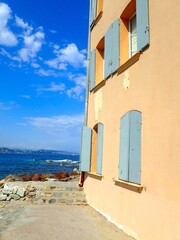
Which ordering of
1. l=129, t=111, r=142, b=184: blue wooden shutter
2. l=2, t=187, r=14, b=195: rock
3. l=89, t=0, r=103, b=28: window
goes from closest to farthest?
1. l=129, t=111, r=142, b=184: blue wooden shutter
2. l=2, t=187, r=14, b=195: rock
3. l=89, t=0, r=103, b=28: window

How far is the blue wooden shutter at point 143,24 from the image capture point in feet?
17.5

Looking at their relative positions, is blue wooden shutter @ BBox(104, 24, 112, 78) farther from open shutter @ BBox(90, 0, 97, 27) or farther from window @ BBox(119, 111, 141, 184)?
open shutter @ BBox(90, 0, 97, 27)

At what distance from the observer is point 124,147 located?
5.89 metres

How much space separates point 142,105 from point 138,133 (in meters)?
0.57

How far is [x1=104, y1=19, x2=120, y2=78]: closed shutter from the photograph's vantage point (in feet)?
22.8

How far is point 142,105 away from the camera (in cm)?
534

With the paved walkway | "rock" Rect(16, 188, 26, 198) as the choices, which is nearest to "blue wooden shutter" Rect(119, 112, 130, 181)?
the paved walkway

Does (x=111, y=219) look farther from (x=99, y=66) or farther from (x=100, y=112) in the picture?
(x=99, y=66)

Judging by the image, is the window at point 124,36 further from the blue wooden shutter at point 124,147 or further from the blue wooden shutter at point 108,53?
the blue wooden shutter at point 124,147

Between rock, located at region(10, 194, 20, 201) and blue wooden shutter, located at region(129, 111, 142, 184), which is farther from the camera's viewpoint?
rock, located at region(10, 194, 20, 201)

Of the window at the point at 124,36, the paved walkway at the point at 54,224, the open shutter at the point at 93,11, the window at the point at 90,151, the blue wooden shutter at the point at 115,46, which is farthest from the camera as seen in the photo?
the open shutter at the point at 93,11

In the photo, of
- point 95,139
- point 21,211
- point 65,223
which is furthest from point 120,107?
point 21,211

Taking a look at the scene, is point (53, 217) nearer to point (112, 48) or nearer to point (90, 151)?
point (90, 151)

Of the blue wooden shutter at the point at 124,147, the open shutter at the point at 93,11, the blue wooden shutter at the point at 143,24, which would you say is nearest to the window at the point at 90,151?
the blue wooden shutter at the point at 124,147
